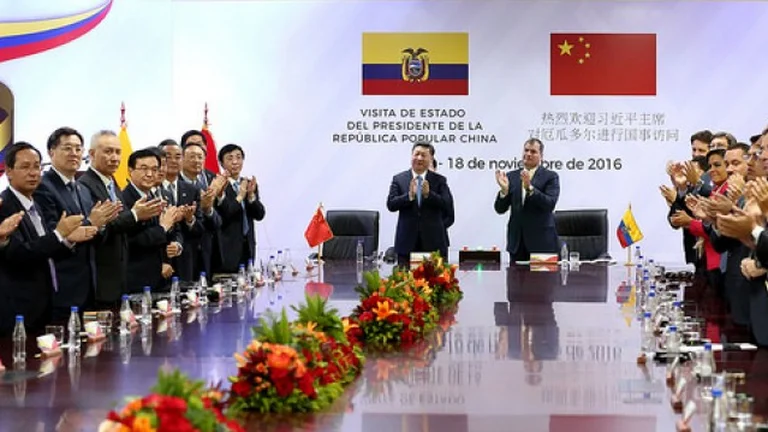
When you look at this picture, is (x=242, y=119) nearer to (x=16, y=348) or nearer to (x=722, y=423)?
(x=16, y=348)

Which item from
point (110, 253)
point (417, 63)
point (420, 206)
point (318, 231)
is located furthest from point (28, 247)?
point (417, 63)

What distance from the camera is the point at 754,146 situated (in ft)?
18.0

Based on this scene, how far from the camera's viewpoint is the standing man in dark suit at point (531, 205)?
865 cm

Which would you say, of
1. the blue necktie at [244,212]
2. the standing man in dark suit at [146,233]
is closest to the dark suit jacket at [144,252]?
the standing man in dark suit at [146,233]

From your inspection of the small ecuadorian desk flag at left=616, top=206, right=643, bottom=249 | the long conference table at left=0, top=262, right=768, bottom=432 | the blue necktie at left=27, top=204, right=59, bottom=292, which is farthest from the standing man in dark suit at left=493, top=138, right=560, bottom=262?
the blue necktie at left=27, top=204, right=59, bottom=292

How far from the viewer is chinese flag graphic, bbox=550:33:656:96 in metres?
10.5

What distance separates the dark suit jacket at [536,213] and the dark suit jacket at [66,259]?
4.07 meters

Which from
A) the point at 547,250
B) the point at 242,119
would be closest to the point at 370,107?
the point at 242,119

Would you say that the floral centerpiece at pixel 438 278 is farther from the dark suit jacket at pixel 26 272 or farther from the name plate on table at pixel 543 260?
the name plate on table at pixel 543 260

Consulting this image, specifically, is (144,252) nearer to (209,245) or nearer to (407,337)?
(209,245)

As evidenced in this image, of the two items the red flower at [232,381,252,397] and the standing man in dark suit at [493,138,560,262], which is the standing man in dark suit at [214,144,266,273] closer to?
the standing man in dark suit at [493,138,560,262]

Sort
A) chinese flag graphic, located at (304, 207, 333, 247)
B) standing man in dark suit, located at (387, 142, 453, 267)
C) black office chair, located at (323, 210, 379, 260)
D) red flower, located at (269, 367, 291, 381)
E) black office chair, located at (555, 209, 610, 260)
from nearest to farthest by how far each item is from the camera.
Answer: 1. red flower, located at (269, 367, 291, 381)
2. chinese flag graphic, located at (304, 207, 333, 247)
3. standing man in dark suit, located at (387, 142, 453, 267)
4. black office chair, located at (555, 209, 610, 260)
5. black office chair, located at (323, 210, 379, 260)

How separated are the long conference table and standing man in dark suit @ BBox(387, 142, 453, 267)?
10.2 feet

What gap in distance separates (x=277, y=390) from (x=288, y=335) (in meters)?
0.21
